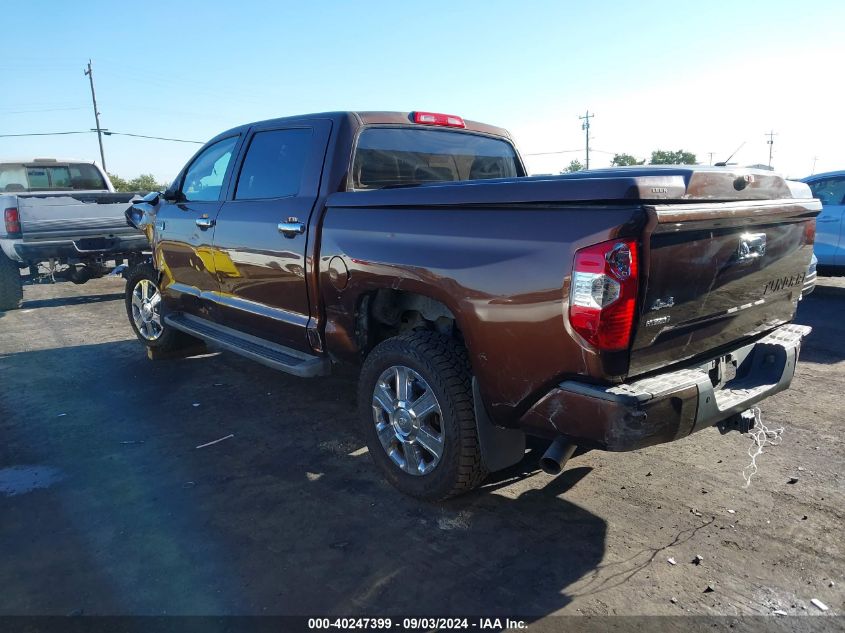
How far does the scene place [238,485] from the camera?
3471mm

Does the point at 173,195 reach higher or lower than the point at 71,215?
higher

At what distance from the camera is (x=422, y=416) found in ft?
10.4

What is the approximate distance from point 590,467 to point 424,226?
5.69 feet

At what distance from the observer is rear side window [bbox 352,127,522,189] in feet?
13.0

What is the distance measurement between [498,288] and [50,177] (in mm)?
11178

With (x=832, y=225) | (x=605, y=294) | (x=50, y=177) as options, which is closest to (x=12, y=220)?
(x=50, y=177)

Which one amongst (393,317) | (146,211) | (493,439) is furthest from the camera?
(146,211)

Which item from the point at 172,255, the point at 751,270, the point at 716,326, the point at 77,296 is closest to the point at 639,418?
the point at 716,326

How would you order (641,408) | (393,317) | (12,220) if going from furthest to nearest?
(12,220), (393,317), (641,408)

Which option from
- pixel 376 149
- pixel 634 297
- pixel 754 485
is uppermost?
pixel 376 149

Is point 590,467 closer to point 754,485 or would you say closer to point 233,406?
point 754,485

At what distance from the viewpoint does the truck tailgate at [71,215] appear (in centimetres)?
845

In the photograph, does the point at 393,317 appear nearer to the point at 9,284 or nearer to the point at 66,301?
the point at 9,284

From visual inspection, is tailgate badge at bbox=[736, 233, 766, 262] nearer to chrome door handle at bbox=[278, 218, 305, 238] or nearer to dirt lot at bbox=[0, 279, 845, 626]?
dirt lot at bbox=[0, 279, 845, 626]
